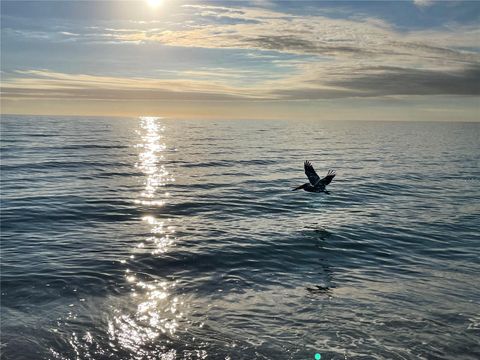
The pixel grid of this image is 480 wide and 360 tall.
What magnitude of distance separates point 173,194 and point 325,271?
18664 mm

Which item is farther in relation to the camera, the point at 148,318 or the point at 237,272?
the point at 237,272

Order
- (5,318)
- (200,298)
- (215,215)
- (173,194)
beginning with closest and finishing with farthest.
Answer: (5,318)
(200,298)
(215,215)
(173,194)

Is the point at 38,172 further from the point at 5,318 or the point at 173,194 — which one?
the point at 5,318

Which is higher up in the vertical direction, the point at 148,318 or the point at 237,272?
the point at 148,318

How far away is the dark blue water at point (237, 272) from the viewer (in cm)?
1066

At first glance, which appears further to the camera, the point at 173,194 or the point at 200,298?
the point at 173,194

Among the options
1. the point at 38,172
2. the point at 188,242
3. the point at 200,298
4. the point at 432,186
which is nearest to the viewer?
the point at 200,298

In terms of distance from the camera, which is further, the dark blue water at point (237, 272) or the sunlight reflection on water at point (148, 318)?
the dark blue water at point (237, 272)

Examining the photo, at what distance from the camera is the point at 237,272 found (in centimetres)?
1605

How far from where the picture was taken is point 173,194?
3272cm

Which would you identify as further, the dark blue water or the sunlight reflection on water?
the dark blue water

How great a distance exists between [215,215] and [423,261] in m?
12.3

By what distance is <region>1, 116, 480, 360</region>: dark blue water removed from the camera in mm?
10664

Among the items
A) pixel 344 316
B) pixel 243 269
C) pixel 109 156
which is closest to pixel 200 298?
pixel 243 269
